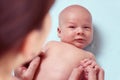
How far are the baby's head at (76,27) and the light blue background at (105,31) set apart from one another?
0.06m

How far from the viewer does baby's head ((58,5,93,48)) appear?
80 centimetres

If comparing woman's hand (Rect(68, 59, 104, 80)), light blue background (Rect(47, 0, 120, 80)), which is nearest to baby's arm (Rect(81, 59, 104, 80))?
woman's hand (Rect(68, 59, 104, 80))

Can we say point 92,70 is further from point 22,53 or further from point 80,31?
point 22,53

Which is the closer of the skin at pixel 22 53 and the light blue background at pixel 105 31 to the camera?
the skin at pixel 22 53

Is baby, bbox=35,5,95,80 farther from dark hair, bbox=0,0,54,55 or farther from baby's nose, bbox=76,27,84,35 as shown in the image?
dark hair, bbox=0,0,54,55

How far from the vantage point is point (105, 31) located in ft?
3.03

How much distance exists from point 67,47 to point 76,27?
0.07 meters

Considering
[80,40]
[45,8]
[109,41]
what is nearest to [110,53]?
[109,41]

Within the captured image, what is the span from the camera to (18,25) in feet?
0.65

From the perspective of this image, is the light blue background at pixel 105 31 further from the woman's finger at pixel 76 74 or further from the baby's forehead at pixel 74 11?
the woman's finger at pixel 76 74

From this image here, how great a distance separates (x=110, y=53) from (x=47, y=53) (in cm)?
24

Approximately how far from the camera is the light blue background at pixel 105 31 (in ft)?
2.87

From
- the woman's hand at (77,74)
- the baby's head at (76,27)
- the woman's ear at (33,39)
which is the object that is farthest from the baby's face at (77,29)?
the woman's ear at (33,39)

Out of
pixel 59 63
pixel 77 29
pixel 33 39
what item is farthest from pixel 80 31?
pixel 33 39
